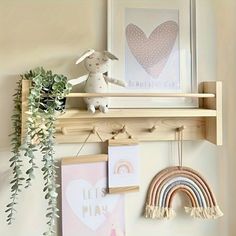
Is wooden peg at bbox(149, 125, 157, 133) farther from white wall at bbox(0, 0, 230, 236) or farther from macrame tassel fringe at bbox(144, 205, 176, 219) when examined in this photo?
macrame tassel fringe at bbox(144, 205, 176, 219)

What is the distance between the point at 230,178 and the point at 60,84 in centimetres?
79

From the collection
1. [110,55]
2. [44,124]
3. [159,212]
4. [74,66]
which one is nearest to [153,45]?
[110,55]

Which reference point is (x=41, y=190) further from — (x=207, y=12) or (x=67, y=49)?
(x=207, y=12)

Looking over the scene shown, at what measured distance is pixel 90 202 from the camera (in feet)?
4.10

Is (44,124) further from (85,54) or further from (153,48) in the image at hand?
(153,48)

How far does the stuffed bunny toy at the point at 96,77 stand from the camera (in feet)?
3.83

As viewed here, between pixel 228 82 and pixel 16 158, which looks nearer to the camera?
pixel 16 158

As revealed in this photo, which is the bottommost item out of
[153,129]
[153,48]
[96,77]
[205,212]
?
[205,212]

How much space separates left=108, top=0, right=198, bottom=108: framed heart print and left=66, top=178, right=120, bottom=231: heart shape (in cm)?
33

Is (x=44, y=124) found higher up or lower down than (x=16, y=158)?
higher up

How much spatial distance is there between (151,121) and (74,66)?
367 mm

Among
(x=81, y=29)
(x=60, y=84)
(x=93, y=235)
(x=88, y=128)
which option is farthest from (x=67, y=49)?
(x=93, y=235)

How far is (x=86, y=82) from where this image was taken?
1201 millimetres

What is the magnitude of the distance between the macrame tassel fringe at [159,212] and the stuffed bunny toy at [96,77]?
1.42 feet
